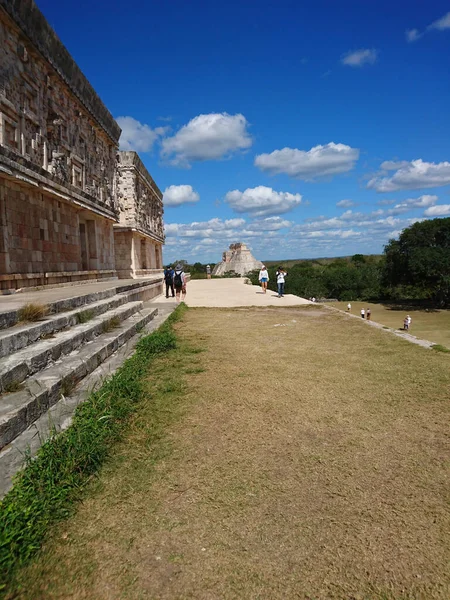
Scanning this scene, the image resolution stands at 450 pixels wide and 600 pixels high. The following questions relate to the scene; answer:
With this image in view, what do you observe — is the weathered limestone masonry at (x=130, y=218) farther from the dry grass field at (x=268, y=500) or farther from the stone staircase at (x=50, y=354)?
the dry grass field at (x=268, y=500)

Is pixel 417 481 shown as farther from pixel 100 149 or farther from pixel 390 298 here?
pixel 390 298

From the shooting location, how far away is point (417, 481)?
2273mm

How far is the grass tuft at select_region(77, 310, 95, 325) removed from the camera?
17.2 ft

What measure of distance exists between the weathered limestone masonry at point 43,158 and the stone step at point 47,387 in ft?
14.0

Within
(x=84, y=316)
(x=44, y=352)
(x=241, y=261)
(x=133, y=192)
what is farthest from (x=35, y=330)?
(x=241, y=261)

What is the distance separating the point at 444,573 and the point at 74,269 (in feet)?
36.6

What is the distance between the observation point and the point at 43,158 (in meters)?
9.66

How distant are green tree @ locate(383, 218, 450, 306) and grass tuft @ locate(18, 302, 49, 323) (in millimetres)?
30473

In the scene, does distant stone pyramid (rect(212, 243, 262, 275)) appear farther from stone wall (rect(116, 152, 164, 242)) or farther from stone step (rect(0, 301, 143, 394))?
stone step (rect(0, 301, 143, 394))

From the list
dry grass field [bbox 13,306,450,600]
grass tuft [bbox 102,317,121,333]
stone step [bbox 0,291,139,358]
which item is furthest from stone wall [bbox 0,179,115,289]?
dry grass field [bbox 13,306,450,600]

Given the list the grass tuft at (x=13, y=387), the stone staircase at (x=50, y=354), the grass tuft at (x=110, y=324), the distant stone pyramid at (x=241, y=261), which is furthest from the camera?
the distant stone pyramid at (x=241, y=261)

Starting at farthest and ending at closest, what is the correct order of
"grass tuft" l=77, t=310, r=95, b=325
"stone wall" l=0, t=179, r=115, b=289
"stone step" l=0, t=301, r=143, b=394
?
"stone wall" l=0, t=179, r=115, b=289, "grass tuft" l=77, t=310, r=95, b=325, "stone step" l=0, t=301, r=143, b=394

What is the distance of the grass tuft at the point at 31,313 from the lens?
423 cm

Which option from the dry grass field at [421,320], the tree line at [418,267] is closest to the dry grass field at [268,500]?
the dry grass field at [421,320]
